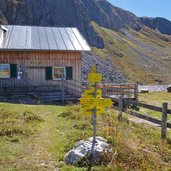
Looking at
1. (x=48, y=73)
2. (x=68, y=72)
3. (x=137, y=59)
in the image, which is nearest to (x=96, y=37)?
(x=137, y=59)

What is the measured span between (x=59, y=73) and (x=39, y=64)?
183 cm

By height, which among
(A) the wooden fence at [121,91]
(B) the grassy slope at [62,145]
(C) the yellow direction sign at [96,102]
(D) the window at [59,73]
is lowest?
(B) the grassy slope at [62,145]

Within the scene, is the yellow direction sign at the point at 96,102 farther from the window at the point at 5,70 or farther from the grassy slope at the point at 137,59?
the grassy slope at the point at 137,59

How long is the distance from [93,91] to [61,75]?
1918cm

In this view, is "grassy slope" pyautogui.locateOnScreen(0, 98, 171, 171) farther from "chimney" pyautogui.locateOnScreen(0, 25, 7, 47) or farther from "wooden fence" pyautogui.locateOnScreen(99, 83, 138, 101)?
"chimney" pyautogui.locateOnScreen(0, 25, 7, 47)

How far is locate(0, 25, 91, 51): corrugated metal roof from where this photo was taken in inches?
Answer: 1105

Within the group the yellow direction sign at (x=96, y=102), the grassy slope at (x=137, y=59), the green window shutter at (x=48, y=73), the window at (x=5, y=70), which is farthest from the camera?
the grassy slope at (x=137, y=59)

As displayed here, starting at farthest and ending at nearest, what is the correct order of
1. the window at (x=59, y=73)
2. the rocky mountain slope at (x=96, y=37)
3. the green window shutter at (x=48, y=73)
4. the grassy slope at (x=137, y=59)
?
the rocky mountain slope at (x=96, y=37), the grassy slope at (x=137, y=59), the window at (x=59, y=73), the green window shutter at (x=48, y=73)

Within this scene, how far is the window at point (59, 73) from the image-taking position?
94.7 ft

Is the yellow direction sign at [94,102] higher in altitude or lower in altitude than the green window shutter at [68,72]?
lower

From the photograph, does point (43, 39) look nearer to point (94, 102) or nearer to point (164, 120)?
point (164, 120)

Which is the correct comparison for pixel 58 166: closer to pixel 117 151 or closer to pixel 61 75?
pixel 117 151

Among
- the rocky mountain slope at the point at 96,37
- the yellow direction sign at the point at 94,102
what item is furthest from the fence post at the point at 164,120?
the rocky mountain slope at the point at 96,37

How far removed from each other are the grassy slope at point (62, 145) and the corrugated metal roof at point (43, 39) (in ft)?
44.4
